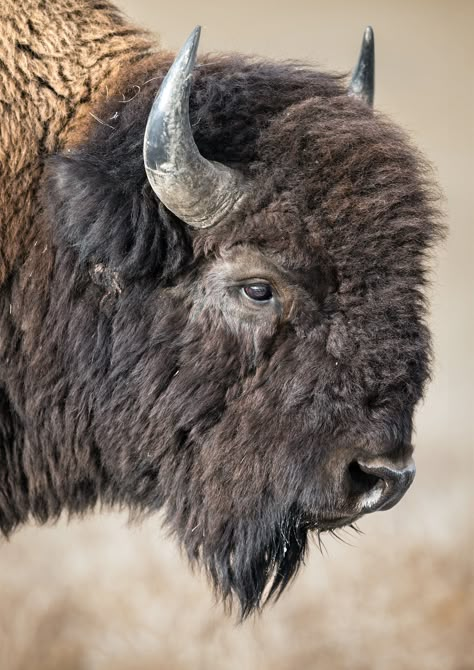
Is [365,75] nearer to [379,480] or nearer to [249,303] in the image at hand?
[249,303]

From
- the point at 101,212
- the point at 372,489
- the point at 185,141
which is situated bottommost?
the point at 372,489

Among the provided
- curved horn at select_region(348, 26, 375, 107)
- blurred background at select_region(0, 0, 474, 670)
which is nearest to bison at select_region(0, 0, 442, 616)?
curved horn at select_region(348, 26, 375, 107)

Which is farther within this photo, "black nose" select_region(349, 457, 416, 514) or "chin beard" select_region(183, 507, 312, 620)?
"chin beard" select_region(183, 507, 312, 620)

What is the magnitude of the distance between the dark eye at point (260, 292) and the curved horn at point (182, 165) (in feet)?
0.67

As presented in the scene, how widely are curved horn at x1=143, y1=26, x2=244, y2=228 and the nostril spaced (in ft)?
2.46

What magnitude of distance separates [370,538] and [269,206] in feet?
10.3

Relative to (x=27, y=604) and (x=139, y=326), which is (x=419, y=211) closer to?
(x=139, y=326)

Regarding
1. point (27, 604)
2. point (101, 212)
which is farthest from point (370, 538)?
point (101, 212)

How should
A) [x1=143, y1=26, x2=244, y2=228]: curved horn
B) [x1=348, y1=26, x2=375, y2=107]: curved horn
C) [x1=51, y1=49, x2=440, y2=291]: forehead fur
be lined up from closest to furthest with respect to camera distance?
[x1=143, y1=26, x2=244, y2=228]: curved horn < [x1=51, y1=49, x2=440, y2=291]: forehead fur < [x1=348, y1=26, x2=375, y2=107]: curved horn

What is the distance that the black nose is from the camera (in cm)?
263

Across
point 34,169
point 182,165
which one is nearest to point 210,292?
point 182,165

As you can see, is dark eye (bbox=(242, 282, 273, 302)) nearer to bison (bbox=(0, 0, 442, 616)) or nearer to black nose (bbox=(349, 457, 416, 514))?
bison (bbox=(0, 0, 442, 616))

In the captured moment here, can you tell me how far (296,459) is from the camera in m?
2.71

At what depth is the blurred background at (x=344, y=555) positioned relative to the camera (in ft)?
15.9
